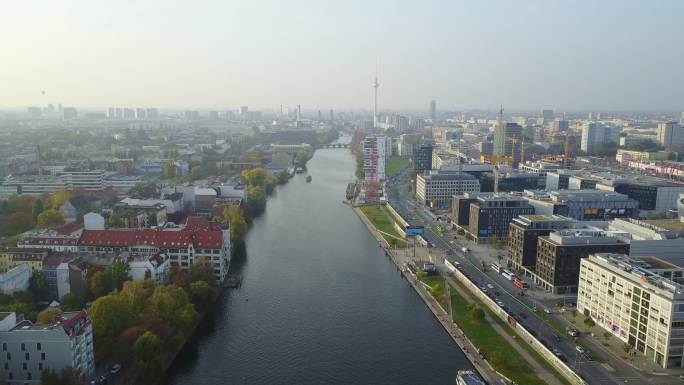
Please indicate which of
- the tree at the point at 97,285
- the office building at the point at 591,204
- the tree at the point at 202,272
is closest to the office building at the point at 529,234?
the office building at the point at 591,204

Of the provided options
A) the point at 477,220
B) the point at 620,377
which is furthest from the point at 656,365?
the point at 477,220

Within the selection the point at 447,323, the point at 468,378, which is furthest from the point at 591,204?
the point at 468,378

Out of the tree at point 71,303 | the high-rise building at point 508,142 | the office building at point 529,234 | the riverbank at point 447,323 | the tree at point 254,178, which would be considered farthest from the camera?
the high-rise building at point 508,142

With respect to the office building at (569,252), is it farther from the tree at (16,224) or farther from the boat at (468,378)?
the tree at (16,224)

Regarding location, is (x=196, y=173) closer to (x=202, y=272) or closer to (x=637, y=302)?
(x=202, y=272)

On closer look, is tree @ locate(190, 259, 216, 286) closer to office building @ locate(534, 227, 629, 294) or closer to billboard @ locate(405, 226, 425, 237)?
billboard @ locate(405, 226, 425, 237)

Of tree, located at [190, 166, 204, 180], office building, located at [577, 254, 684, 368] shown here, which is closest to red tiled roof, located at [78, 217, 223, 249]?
office building, located at [577, 254, 684, 368]
